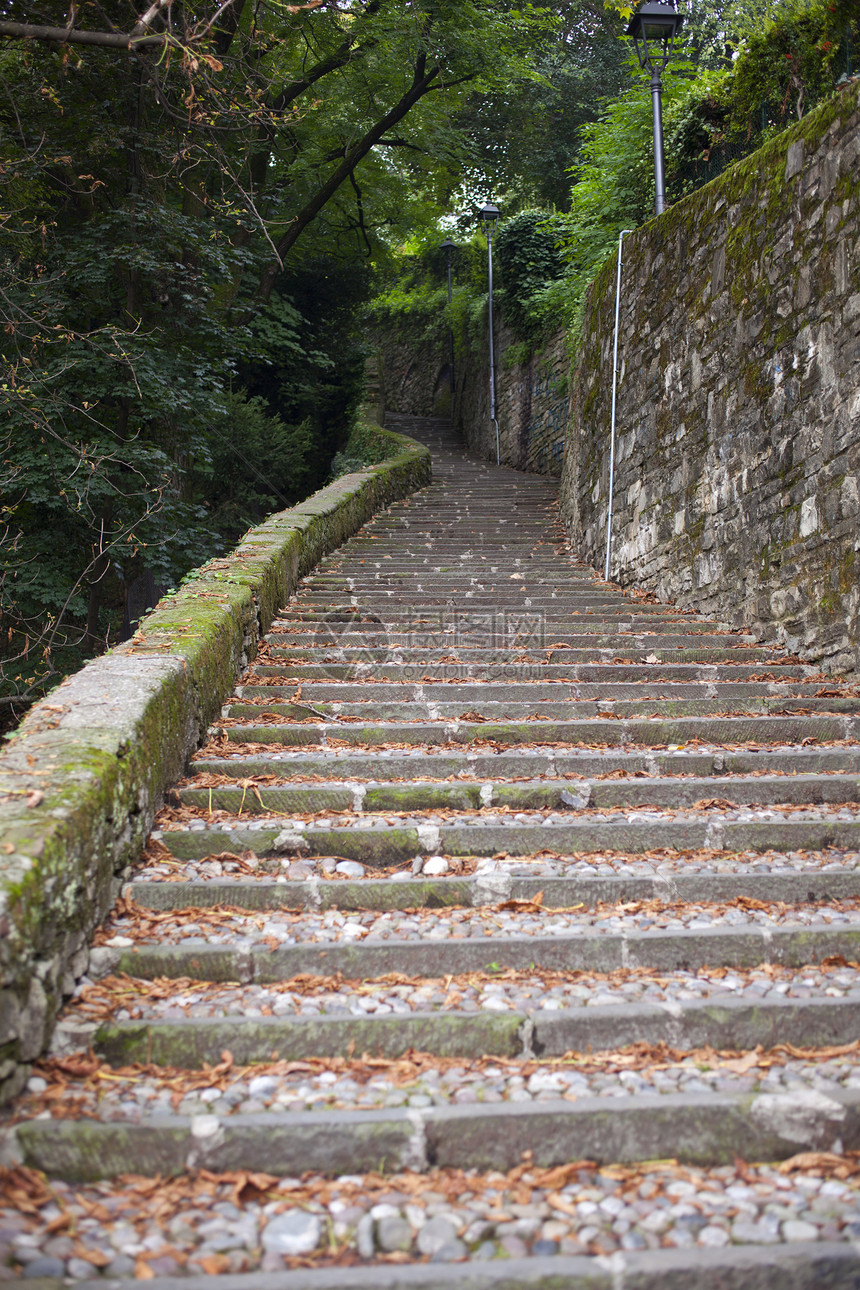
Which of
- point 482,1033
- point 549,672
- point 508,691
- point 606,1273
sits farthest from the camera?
point 549,672

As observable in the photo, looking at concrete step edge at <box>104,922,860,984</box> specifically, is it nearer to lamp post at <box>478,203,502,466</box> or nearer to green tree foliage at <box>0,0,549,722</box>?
green tree foliage at <box>0,0,549,722</box>

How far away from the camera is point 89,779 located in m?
2.50

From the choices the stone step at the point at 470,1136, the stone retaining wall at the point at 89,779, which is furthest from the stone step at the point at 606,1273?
the stone retaining wall at the point at 89,779

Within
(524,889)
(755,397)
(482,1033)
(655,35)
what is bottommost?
(482,1033)

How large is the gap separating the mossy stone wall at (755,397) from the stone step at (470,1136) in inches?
124

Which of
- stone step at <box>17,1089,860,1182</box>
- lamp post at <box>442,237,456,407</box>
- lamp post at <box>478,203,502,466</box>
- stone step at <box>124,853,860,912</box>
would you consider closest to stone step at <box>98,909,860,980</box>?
stone step at <box>124,853,860,912</box>

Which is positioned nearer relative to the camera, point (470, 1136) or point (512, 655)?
point (470, 1136)

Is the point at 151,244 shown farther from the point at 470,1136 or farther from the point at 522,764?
the point at 470,1136

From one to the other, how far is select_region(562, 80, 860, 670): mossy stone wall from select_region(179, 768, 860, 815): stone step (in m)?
1.40

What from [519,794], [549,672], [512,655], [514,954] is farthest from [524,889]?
[512,655]

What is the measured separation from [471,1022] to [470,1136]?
31 cm

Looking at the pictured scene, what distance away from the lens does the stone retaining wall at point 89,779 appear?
2.00 m

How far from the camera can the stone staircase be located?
1.64m

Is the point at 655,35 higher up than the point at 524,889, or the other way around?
the point at 655,35
